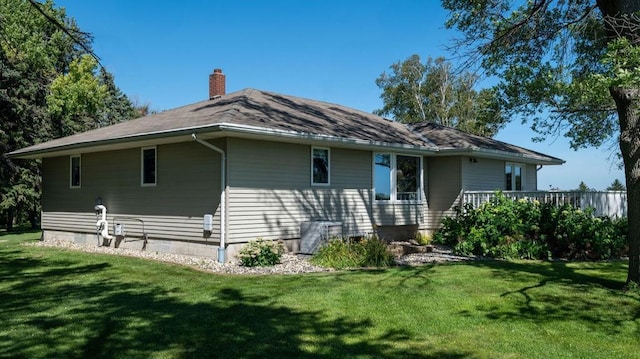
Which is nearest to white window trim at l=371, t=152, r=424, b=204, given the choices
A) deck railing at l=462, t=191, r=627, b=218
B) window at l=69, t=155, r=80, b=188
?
deck railing at l=462, t=191, r=627, b=218

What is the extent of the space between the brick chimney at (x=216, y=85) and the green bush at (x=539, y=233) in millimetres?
8390

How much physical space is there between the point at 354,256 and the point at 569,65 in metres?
5.81

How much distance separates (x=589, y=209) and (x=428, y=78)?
29658 millimetres

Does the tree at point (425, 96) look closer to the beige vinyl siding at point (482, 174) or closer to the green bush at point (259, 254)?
the beige vinyl siding at point (482, 174)

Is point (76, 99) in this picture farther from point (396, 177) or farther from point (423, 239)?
point (423, 239)

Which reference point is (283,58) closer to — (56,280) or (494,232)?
(494,232)

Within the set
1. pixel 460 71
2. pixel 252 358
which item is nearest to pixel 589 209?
pixel 460 71

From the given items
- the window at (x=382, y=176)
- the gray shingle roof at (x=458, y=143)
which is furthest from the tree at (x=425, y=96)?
the window at (x=382, y=176)

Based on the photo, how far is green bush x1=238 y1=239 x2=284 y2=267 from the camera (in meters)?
10.5

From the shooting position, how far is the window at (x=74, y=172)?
1564 centimetres

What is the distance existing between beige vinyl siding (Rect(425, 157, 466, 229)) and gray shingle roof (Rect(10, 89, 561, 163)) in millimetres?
624

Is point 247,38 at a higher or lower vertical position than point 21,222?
higher

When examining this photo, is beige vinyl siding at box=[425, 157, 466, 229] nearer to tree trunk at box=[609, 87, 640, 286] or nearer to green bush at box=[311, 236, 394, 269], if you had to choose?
green bush at box=[311, 236, 394, 269]

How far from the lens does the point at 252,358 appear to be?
471 centimetres
